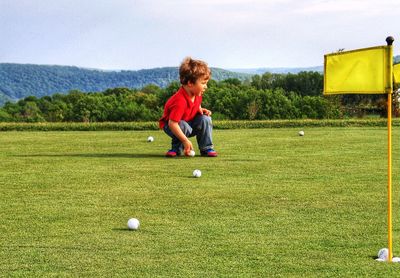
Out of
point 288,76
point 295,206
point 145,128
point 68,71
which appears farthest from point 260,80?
point 68,71

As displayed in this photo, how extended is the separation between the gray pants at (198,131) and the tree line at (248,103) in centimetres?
1669

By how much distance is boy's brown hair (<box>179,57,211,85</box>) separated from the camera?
9812mm

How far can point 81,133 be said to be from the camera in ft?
48.0

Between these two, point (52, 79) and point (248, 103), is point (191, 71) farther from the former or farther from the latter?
point (52, 79)

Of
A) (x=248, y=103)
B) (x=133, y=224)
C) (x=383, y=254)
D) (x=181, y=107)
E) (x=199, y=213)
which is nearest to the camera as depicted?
(x=383, y=254)

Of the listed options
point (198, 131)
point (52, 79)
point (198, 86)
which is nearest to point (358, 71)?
point (198, 86)

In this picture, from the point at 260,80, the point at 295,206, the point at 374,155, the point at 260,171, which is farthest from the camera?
the point at 260,80

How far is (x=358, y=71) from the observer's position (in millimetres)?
4160

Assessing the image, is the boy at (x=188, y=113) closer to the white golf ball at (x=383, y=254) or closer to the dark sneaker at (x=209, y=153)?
the dark sneaker at (x=209, y=153)

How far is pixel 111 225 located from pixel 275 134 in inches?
333

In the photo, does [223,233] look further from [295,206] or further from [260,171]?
[260,171]

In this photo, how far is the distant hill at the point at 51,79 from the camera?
158m

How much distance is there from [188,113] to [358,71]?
6.09 meters

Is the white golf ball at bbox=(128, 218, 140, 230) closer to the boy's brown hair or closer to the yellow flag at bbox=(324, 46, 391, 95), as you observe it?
the yellow flag at bbox=(324, 46, 391, 95)
